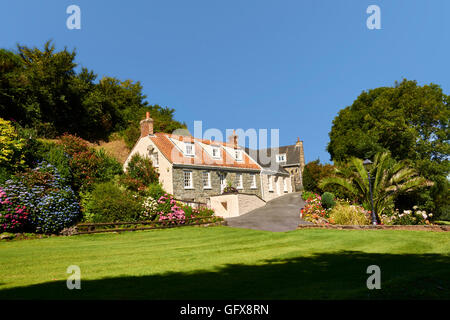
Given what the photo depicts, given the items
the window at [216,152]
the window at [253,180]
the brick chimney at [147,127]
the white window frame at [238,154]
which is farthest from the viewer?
the white window frame at [238,154]

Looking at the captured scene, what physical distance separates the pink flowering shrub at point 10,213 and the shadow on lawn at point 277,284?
36.9 ft

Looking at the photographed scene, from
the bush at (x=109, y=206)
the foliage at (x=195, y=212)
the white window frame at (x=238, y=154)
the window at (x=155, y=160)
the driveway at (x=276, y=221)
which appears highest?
the white window frame at (x=238, y=154)

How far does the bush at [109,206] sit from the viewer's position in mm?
18719

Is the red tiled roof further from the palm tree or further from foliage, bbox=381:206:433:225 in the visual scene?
foliage, bbox=381:206:433:225

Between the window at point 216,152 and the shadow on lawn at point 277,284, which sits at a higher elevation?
the window at point 216,152

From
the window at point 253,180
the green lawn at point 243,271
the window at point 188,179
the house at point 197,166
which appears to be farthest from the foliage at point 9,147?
the window at point 253,180

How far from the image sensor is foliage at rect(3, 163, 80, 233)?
50.4ft

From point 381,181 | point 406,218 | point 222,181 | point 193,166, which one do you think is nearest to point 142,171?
point 193,166

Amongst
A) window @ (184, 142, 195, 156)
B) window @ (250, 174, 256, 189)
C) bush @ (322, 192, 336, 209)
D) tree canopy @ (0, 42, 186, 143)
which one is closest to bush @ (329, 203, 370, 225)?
bush @ (322, 192, 336, 209)

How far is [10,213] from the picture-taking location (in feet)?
48.5

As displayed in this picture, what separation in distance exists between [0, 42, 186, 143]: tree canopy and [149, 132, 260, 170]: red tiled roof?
9.65m

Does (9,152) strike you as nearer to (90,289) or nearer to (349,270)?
(90,289)

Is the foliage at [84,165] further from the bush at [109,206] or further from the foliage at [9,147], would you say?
the foliage at [9,147]
